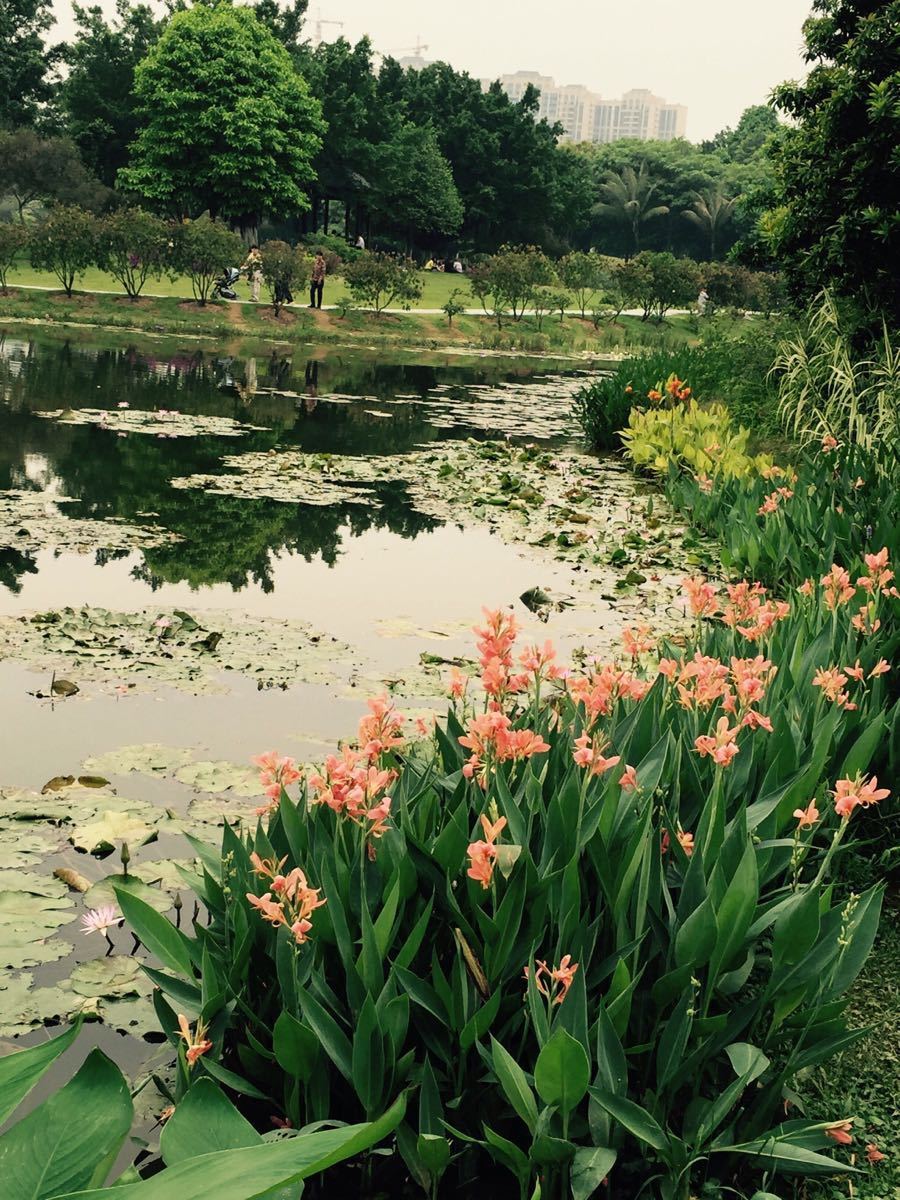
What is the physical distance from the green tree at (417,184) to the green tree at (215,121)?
6.89 meters

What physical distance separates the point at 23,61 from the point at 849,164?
45509mm

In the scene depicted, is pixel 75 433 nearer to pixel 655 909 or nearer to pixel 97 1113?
pixel 655 909

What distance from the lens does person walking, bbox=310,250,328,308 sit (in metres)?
30.5

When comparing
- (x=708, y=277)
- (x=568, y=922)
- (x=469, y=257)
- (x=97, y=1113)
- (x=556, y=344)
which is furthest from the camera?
(x=469, y=257)

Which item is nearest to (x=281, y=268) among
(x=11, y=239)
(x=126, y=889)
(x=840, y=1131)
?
(x=11, y=239)

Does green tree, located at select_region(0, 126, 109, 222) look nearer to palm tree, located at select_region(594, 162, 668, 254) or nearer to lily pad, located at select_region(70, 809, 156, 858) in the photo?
palm tree, located at select_region(594, 162, 668, 254)

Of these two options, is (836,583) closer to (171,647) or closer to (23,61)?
(171,647)

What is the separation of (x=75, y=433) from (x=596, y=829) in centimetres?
1036

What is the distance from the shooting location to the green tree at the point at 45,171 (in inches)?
1453

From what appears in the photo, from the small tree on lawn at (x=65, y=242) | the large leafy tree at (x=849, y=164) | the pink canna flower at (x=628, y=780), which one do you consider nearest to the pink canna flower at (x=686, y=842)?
the pink canna flower at (x=628, y=780)

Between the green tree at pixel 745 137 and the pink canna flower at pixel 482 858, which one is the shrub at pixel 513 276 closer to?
the pink canna flower at pixel 482 858

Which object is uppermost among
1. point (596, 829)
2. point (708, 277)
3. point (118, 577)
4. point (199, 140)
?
point (199, 140)

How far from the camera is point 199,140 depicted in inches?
1513

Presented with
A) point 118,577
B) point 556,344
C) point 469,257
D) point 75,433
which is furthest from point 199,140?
point 118,577
